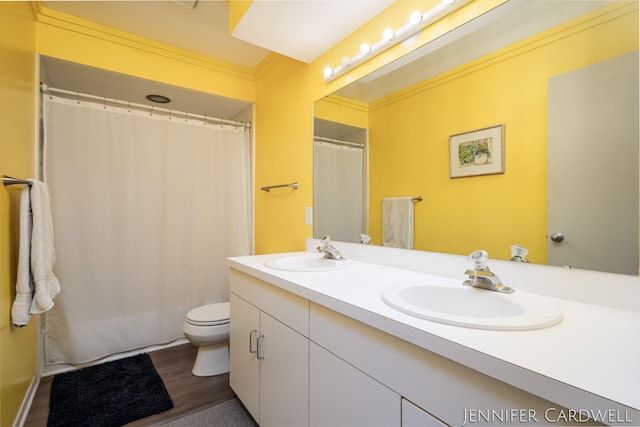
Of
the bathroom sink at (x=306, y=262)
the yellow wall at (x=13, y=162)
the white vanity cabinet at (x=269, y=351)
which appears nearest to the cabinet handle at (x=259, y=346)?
the white vanity cabinet at (x=269, y=351)

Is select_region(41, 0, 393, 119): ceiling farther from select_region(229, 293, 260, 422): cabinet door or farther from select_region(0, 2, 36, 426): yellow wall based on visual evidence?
select_region(229, 293, 260, 422): cabinet door

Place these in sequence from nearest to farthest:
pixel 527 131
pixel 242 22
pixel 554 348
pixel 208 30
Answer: pixel 554 348
pixel 527 131
pixel 242 22
pixel 208 30

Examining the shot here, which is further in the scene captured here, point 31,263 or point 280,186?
point 280,186

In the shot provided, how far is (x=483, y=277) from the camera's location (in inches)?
37.9

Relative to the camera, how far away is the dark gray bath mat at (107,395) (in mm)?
1514

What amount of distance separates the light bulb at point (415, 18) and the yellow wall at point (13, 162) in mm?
→ 1785

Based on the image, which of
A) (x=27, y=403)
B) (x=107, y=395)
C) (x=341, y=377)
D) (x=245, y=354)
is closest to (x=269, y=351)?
(x=245, y=354)

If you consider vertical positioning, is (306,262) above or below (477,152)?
below

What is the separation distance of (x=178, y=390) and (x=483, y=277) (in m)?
1.88

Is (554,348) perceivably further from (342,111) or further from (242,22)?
(242,22)

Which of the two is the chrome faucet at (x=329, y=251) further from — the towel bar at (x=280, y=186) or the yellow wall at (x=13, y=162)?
the yellow wall at (x=13, y=162)

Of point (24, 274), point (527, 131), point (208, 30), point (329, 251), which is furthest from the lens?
point (208, 30)

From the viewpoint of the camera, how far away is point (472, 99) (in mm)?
1153

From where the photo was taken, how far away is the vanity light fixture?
Answer: 1.17 m
